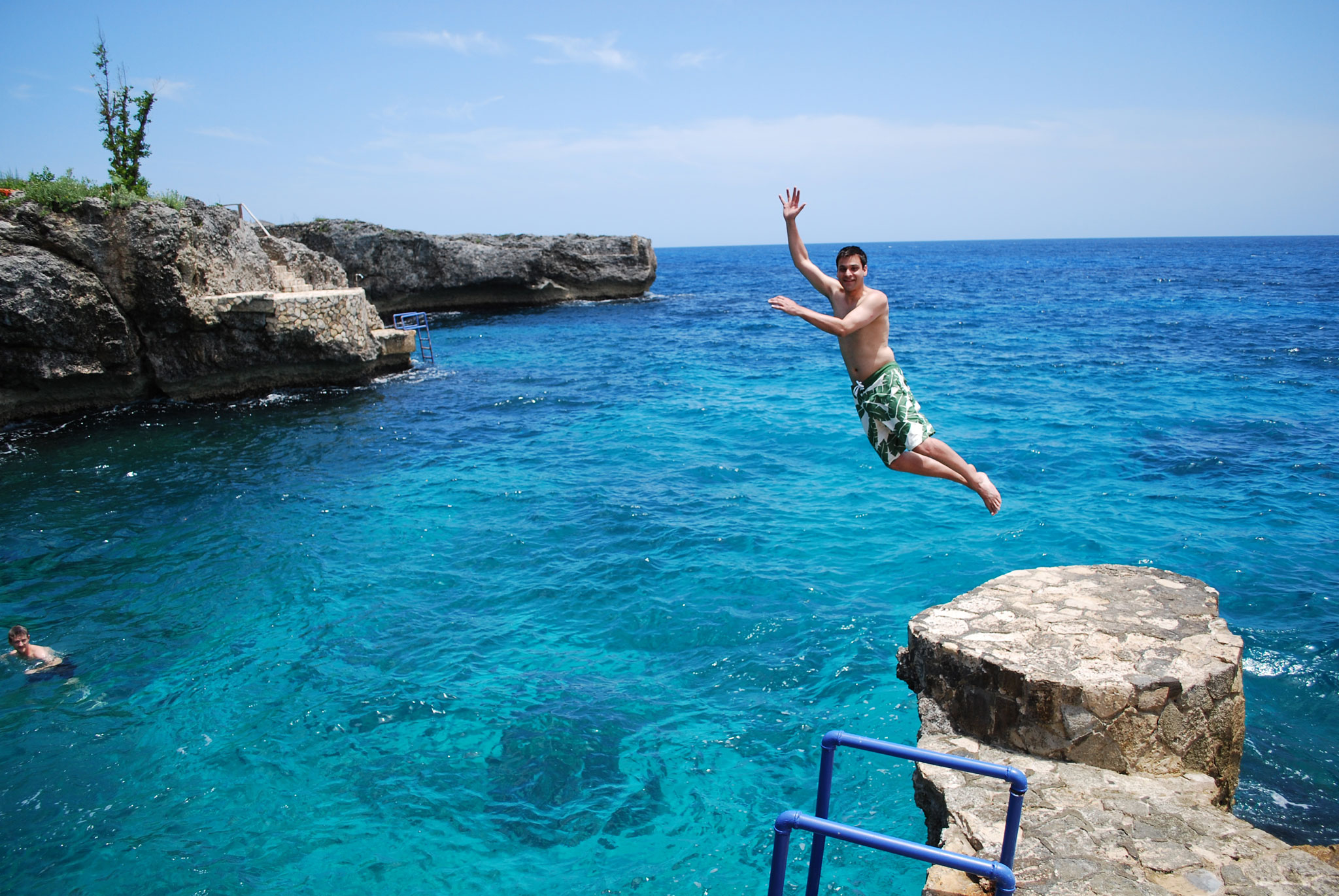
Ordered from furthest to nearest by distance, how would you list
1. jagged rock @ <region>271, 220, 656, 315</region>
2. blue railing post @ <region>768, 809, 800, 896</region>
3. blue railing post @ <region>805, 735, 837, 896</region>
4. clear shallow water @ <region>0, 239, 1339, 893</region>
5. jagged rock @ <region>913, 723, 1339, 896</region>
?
jagged rock @ <region>271, 220, 656, 315</region>
clear shallow water @ <region>0, 239, 1339, 893</region>
jagged rock @ <region>913, 723, 1339, 896</region>
blue railing post @ <region>805, 735, 837, 896</region>
blue railing post @ <region>768, 809, 800, 896</region>

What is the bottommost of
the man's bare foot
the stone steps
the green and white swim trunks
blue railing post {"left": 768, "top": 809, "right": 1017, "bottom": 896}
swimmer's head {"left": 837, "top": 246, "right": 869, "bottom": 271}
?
blue railing post {"left": 768, "top": 809, "right": 1017, "bottom": 896}

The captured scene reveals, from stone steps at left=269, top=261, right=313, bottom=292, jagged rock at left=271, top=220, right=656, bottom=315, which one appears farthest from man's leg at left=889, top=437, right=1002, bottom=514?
jagged rock at left=271, top=220, right=656, bottom=315

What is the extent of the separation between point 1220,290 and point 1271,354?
95.7 ft

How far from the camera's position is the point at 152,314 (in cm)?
1927

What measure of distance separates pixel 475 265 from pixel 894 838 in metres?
44.1

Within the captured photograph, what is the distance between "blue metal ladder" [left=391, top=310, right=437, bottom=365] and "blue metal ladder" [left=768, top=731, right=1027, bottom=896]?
999 inches

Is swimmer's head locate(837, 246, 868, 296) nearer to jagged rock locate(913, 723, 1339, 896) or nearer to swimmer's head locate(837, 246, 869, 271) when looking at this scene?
swimmer's head locate(837, 246, 869, 271)

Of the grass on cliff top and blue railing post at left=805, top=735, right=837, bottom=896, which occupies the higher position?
the grass on cliff top

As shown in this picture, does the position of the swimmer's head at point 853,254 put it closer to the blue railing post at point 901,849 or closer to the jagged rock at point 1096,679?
the jagged rock at point 1096,679

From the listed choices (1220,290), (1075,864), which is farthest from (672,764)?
(1220,290)

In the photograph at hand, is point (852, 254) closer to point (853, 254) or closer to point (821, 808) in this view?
point (853, 254)

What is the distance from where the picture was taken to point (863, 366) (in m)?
5.85

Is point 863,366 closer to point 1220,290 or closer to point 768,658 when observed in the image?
point 768,658

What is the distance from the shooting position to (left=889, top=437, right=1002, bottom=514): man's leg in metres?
5.87
